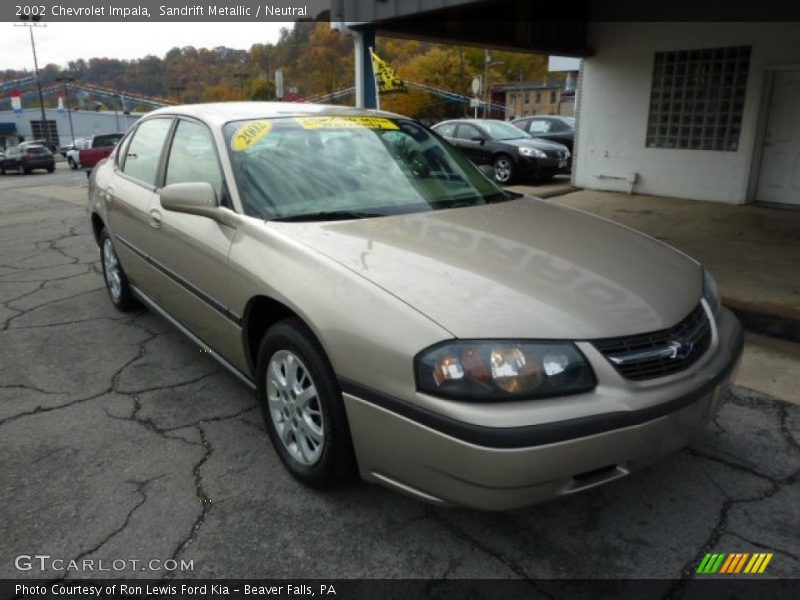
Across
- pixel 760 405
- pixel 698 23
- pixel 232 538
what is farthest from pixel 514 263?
pixel 698 23

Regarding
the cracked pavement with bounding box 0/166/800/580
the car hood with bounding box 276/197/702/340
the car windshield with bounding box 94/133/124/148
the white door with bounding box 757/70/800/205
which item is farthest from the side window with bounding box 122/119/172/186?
the car windshield with bounding box 94/133/124/148

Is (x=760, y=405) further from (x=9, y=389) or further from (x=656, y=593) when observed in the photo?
(x=9, y=389)

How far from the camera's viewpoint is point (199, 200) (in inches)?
110

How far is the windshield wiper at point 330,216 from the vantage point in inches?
105

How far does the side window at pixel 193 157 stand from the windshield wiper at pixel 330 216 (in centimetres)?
44

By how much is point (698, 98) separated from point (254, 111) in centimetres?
865

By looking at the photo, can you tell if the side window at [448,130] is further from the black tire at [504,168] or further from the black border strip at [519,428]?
the black border strip at [519,428]

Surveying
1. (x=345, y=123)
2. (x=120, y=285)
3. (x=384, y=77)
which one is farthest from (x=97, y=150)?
(x=345, y=123)

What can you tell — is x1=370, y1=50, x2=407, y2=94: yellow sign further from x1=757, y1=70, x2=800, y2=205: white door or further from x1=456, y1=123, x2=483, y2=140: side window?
x1=757, y1=70, x2=800, y2=205: white door

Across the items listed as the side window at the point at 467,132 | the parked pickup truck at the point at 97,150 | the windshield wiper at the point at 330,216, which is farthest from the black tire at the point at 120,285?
the parked pickup truck at the point at 97,150

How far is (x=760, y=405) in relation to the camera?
10.6 feet

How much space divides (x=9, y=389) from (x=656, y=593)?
3.49 m

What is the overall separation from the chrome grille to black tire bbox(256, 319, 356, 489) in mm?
925

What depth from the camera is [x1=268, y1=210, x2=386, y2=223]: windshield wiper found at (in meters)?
2.66
